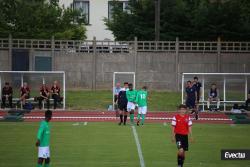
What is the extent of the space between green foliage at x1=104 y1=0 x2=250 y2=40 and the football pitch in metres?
21.7

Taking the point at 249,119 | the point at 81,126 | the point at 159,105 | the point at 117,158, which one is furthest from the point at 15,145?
the point at 159,105

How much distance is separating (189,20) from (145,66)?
8653 mm

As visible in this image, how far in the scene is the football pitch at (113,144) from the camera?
68.5ft

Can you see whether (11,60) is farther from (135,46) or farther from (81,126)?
(81,126)

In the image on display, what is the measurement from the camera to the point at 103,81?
47.0 metres

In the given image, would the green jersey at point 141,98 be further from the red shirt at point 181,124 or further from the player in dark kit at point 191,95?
the red shirt at point 181,124

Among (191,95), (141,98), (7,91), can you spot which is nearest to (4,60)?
(7,91)

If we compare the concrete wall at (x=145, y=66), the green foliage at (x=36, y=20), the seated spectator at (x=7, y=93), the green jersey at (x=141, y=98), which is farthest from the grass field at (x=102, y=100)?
the green jersey at (x=141, y=98)

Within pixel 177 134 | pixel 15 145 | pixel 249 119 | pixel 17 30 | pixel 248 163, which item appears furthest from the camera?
pixel 17 30

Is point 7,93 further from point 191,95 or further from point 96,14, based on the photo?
point 96,14

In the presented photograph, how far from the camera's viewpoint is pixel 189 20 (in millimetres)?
54094

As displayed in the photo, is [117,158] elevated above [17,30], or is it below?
below

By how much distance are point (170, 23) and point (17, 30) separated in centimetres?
1162

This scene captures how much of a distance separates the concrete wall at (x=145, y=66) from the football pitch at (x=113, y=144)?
46.7 feet
